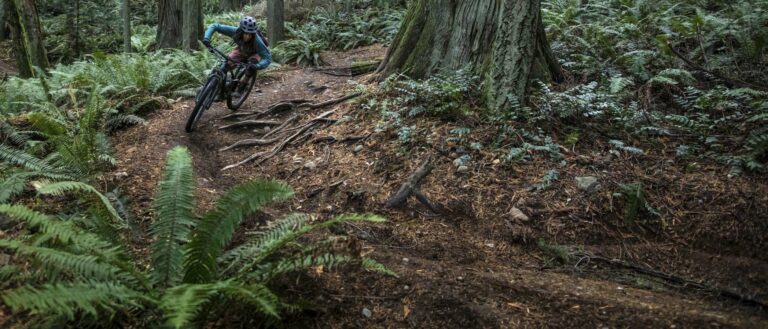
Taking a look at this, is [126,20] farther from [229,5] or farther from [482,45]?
[482,45]

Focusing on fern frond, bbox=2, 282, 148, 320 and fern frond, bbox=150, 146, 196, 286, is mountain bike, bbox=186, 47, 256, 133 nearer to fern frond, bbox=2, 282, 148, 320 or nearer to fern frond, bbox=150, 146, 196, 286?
fern frond, bbox=150, 146, 196, 286

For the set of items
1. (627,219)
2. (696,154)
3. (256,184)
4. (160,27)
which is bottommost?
(627,219)

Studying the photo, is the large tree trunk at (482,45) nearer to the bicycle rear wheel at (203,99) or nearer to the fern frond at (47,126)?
the bicycle rear wheel at (203,99)

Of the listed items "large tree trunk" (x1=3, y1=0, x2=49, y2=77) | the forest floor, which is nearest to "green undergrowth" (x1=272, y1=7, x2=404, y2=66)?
"large tree trunk" (x1=3, y1=0, x2=49, y2=77)

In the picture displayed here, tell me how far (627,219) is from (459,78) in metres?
2.68

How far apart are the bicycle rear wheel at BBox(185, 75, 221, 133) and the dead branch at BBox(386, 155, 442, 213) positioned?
3.53m

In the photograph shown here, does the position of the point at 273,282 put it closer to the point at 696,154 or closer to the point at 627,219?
the point at 627,219

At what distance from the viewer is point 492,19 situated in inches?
264

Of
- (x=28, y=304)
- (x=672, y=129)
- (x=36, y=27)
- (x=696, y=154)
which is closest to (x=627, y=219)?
(x=696, y=154)

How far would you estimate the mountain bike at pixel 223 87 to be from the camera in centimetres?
705

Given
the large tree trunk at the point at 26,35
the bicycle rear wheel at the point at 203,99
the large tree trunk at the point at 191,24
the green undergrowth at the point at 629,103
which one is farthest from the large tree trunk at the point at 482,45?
the large tree trunk at the point at 26,35

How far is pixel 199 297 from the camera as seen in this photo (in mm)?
2424

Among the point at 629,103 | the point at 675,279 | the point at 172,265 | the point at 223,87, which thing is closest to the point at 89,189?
the point at 172,265

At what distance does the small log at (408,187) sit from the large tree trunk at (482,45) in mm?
1175
